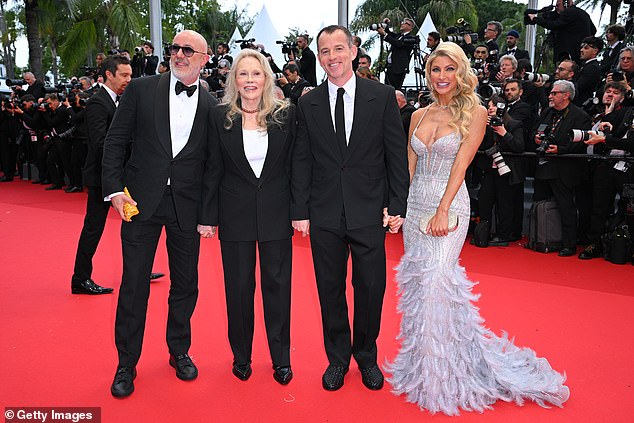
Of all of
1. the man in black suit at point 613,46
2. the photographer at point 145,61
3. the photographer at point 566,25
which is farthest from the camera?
the photographer at point 145,61

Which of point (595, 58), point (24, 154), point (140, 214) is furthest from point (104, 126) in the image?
point (24, 154)

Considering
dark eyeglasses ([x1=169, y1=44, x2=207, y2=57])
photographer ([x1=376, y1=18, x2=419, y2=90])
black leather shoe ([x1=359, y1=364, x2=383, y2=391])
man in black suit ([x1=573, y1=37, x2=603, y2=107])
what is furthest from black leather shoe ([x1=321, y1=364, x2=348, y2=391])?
→ photographer ([x1=376, y1=18, x2=419, y2=90])

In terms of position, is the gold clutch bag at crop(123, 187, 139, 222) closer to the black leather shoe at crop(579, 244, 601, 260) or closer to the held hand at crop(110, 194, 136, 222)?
the held hand at crop(110, 194, 136, 222)

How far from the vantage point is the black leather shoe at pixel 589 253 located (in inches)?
229

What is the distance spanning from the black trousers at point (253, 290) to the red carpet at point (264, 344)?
194mm

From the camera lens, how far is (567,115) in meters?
6.12

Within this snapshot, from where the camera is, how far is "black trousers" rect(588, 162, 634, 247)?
5773 millimetres

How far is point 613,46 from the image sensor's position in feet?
24.3

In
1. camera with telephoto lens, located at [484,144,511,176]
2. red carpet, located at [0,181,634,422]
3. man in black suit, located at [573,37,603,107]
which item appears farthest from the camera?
man in black suit, located at [573,37,603,107]

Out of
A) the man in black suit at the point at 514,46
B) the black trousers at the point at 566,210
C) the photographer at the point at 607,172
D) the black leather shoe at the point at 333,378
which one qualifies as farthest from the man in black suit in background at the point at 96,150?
the man in black suit at the point at 514,46

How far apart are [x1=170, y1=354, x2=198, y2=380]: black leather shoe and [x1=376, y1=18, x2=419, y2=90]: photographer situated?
701 cm

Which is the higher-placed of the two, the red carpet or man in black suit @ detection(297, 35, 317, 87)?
man in black suit @ detection(297, 35, 317, 87)

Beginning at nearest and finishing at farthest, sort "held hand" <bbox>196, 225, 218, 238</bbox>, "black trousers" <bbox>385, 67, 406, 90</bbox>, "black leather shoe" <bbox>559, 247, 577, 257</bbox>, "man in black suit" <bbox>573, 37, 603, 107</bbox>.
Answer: "held hand" <bbox>196, 225, 218, 238</bbox>, "black leather shoe" <bbox>559, 247, 577, 257</bbox>, "man in black suit" <bbox>573, 37, 603, 107</bbox>, "black trousers" <bbox>385, 67, 406, 90</bbox>

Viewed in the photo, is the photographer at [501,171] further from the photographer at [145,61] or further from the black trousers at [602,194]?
the photographer at [145,61]
